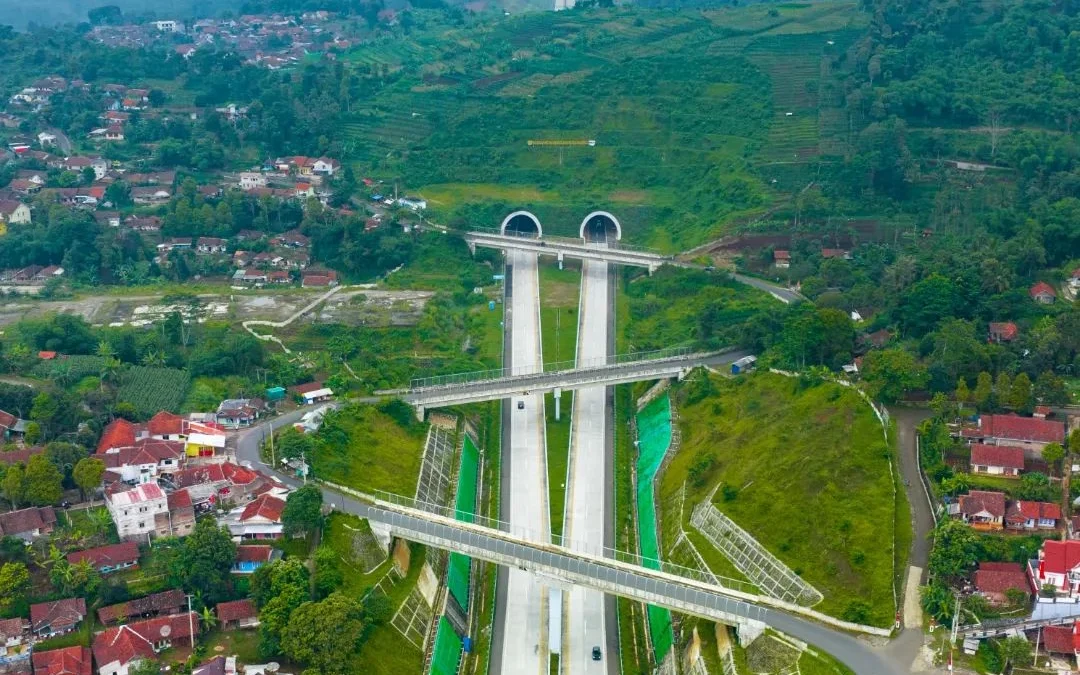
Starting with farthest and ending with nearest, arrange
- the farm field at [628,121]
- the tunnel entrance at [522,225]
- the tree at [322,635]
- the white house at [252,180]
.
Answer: the white house at [252,180]
the farm field at [628,121]
the tunnel entrance at [522,225]
the tree at [322,635]

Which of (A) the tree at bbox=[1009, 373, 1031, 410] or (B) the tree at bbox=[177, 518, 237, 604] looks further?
(A) the tree at bbox=[1009, 373, 1031, 410]

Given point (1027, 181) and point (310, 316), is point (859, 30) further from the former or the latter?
point (310, 316)

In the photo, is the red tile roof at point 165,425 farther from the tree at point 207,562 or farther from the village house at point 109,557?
the tree at point 207,562

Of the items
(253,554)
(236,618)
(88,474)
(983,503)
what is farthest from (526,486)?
(983,503)

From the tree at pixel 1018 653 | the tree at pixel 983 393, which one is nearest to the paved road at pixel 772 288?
the tree at pixel 983 393

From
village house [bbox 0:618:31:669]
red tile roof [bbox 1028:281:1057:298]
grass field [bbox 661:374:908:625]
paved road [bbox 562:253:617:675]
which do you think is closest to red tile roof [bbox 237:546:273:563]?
village house [bbox 0:618:31:669]

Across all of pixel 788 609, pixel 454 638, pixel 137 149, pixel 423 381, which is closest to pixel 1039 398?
pixel 788 609

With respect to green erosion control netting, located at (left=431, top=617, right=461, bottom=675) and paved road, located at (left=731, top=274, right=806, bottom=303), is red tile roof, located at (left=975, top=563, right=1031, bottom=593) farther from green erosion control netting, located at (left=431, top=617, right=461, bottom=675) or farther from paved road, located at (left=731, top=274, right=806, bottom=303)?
paved road, located at (left=731, top=274, right=806, bottom=303)
